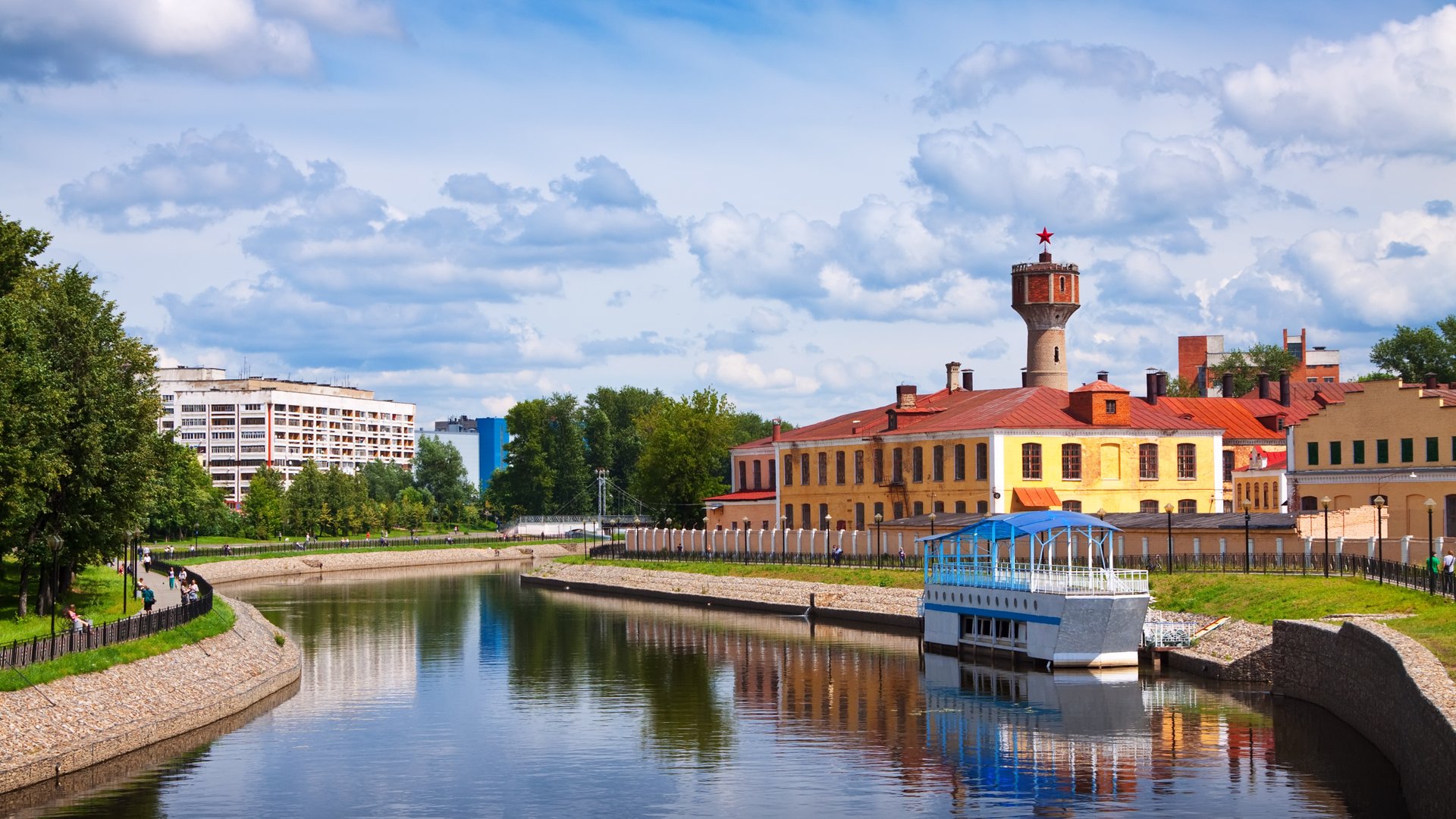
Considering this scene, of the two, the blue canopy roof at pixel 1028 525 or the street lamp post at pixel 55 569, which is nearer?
the street lamp post at pixel 55 569

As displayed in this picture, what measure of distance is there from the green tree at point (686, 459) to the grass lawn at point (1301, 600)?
2295 inches

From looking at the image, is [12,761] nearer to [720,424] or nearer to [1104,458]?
[1104,458]

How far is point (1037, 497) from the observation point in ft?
279

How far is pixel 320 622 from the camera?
79.2m

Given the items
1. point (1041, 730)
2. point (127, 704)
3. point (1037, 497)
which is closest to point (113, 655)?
point (127, 704)

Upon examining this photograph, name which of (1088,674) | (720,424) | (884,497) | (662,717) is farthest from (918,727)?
(720,424)

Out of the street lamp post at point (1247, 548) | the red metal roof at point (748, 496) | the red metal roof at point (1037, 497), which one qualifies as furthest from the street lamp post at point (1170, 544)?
the red metal roof at point (748, 496)

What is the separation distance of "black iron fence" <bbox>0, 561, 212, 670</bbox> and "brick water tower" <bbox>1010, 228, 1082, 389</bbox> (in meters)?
57.9

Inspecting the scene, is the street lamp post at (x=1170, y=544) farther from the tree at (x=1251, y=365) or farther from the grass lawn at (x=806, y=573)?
the tree at (x=1251, y=365)

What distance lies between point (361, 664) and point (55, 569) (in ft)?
39.2

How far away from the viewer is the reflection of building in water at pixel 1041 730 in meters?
37.2

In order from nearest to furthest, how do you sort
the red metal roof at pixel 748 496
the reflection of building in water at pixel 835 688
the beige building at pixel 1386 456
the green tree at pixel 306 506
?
the reflection of building in water at pixel 835 688
the beige building at pixel 1386 456
the red metal roof at pixel 748 496
the green tree at pixel 306 506

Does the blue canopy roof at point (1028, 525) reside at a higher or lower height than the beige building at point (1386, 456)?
lower

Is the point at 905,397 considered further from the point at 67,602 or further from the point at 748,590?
the point at 67,602
